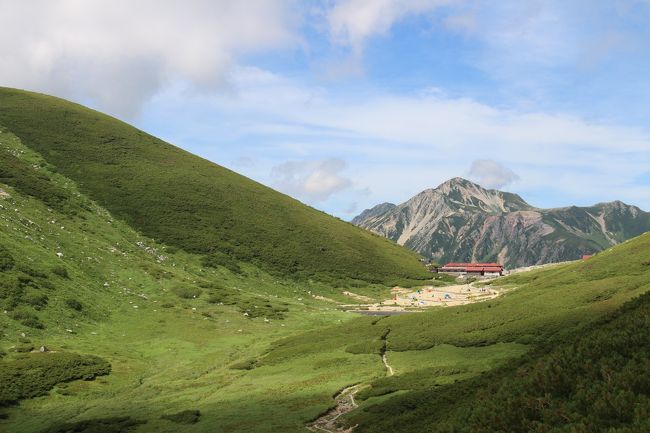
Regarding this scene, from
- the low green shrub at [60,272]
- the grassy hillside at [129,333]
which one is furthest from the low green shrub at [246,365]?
the low green shrub at [60,272]

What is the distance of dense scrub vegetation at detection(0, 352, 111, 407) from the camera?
35.3m

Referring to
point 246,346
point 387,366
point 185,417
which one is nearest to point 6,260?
point 246,346

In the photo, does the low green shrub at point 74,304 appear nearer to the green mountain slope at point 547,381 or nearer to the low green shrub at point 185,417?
the low green shrub at point 185,417

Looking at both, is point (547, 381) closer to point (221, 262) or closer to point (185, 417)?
point (185, 417)

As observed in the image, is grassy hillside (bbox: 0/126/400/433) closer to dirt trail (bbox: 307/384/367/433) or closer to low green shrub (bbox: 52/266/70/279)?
low green shrub (bbox: 52/266/70/279)

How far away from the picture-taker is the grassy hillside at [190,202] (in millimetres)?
114438

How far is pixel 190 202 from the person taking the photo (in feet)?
424

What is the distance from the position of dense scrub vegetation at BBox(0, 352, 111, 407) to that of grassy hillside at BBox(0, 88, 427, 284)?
208ft

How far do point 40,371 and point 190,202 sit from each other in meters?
93.0

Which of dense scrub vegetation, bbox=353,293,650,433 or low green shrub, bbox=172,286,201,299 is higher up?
dense scrub vegetation, bbox=353,293,650,433

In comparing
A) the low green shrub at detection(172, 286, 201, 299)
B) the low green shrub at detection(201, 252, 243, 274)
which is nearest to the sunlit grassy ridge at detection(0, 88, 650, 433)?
the low green shrub at detection(172, 286, 201, 299)

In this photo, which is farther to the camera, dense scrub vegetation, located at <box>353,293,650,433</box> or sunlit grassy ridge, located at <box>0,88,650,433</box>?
sunlit grassy ridge, located at <box>0,88,650,433</box>

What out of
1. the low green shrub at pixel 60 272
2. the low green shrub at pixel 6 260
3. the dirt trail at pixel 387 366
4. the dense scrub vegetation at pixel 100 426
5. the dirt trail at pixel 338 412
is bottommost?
the dense scrub vegetation at pixel 100 426

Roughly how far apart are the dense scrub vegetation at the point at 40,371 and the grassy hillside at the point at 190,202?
208ft
